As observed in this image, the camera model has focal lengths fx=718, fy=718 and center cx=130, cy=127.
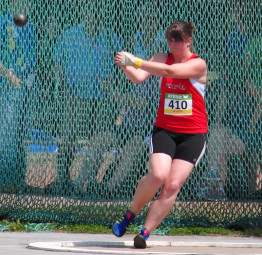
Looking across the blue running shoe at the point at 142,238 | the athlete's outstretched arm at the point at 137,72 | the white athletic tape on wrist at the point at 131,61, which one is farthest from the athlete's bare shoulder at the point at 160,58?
the blue running shoe at the point at 142,238

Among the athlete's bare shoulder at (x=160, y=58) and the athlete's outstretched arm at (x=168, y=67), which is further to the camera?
the athlete's bare shoulder at (x=160, y=58)

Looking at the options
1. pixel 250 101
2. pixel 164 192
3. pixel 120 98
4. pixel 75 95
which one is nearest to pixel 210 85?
pixel 250 101

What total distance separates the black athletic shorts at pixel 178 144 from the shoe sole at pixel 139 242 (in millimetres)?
690

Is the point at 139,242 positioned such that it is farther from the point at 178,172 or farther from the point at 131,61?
the point at 131,61

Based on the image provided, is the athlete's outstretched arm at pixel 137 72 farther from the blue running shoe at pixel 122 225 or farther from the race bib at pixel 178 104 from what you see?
the blue running shoe at pixel 122 225

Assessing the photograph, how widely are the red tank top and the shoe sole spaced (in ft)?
2.98

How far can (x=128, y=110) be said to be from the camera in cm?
721

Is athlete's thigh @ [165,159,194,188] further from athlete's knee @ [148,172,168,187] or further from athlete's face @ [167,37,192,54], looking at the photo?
athlete's face @ [167,37,192,54]

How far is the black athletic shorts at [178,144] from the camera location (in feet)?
18.9

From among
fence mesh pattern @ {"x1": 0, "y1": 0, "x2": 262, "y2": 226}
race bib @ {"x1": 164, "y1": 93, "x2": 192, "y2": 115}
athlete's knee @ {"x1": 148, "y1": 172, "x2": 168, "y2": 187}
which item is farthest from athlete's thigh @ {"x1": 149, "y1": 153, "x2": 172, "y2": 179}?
fence mesh pattern @ {"x1": 0, "y1": 0, "x2": 262, "y2": 226}

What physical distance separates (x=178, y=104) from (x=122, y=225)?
1.07 m

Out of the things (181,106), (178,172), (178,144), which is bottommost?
(178,172)

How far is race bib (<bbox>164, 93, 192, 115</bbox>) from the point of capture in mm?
5781

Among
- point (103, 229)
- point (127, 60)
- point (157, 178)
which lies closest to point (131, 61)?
point (127, 60)
